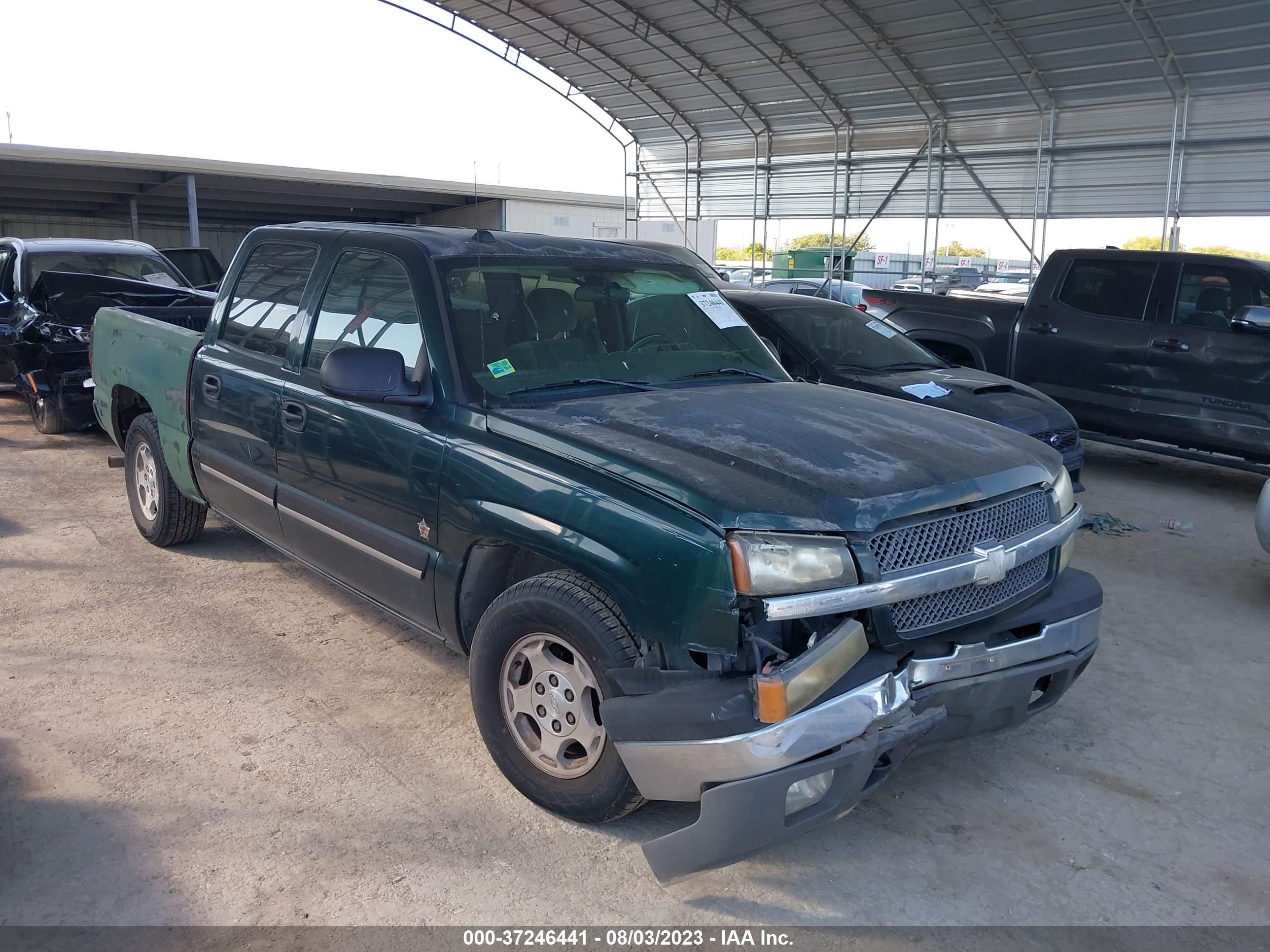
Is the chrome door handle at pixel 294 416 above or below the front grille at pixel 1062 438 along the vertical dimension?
above

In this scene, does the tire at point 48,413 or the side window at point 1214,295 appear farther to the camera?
the tire at point 48,413

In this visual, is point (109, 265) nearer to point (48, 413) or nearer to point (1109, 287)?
point (48, 413)

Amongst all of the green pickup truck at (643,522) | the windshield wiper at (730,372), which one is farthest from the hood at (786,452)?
the windshield wiper at (730,372)

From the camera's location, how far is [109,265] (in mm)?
10734

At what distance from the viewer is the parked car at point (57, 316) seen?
936cm

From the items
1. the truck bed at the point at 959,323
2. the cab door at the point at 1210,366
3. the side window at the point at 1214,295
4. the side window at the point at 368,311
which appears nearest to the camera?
the side window at the point at 368,311

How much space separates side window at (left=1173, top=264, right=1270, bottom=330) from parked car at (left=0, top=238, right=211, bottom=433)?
8.80 m

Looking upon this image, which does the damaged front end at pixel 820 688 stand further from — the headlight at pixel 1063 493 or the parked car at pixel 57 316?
the parked car at pixel 57 316

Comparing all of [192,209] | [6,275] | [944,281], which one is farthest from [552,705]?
[192,209]

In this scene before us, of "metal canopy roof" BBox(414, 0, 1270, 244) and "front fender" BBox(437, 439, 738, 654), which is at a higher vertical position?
"metal canopy roof" BBox(414, 0, 1270, 244)

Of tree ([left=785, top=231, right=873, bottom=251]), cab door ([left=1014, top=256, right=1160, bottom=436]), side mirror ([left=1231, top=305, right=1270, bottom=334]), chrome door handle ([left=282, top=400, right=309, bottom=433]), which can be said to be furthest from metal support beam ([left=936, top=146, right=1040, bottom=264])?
chrome door handle ([left=282, top=400, right=309, bottom=433])

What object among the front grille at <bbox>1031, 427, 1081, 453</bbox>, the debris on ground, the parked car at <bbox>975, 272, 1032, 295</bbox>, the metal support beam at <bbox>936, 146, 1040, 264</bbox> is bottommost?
the debris on ground

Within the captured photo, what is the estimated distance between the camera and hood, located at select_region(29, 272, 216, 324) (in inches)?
375

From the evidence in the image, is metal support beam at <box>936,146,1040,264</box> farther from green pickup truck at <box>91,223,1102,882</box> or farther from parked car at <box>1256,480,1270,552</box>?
green pickup truck at <box>91,223,1102,882</box>
